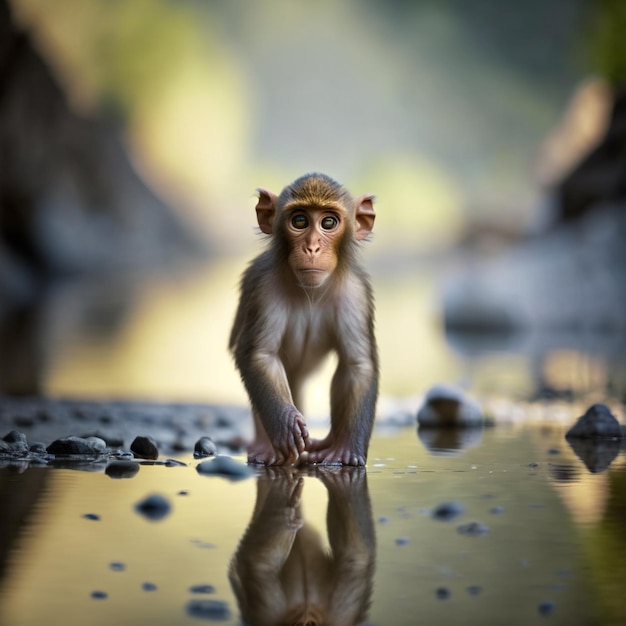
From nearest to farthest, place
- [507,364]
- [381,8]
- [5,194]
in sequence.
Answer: [507,364] → [5,194] → [381,8]

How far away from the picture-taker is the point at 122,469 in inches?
119

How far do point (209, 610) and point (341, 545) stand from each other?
56 centimetres

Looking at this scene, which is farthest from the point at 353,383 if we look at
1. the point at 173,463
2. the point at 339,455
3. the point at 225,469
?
the point at 173,463

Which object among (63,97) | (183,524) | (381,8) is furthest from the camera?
(381,8)

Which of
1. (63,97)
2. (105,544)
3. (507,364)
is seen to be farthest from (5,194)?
(105,544)

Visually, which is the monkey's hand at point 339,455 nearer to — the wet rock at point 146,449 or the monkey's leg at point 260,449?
the monkey's leg at point 260,449

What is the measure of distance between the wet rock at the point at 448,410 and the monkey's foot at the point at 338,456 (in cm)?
131

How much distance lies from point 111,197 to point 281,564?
20.9m

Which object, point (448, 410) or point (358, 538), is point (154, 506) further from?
point (448, 410)

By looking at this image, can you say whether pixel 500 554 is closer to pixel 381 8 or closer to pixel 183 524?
pixel 183 524

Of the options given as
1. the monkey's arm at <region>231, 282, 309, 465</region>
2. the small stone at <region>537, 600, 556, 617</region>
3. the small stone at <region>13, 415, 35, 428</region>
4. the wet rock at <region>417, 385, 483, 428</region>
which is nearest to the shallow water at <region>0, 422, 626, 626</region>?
the small stone at <region>537, 600, 556, 617</region>

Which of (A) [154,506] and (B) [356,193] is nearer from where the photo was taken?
(A) [154,506]

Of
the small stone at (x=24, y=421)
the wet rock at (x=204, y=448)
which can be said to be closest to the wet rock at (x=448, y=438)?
the wet rock at (x=204, y=448)

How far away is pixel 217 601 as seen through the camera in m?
1.65
